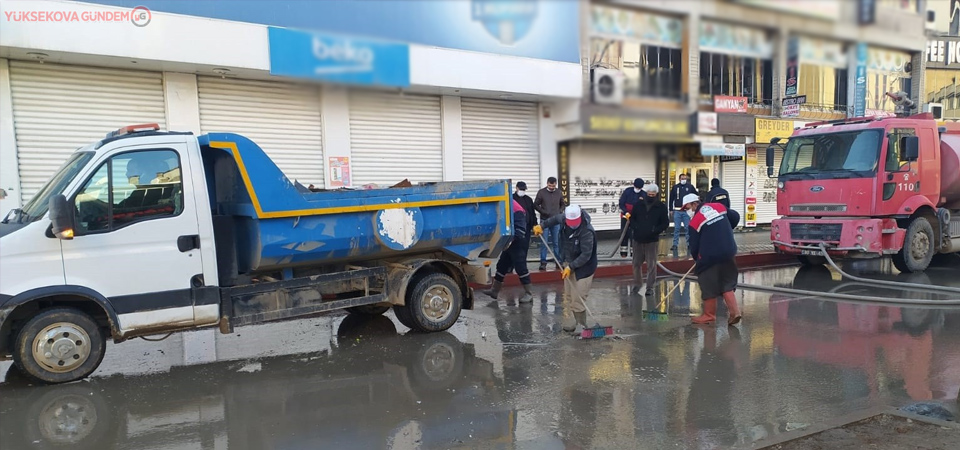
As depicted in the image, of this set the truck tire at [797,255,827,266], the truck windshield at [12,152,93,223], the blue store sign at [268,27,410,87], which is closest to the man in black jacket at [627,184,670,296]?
the truck tire at [797,255,827,266]

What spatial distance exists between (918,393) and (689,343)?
210 cm

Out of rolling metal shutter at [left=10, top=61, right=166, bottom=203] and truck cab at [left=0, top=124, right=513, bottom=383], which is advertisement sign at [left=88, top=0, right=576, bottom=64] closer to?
truck cab at [left=0, top=124, right=513, bottom=383]

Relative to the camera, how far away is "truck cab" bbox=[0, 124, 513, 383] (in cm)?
526

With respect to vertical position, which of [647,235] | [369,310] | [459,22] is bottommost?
[369,310]

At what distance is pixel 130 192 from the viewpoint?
5562mm

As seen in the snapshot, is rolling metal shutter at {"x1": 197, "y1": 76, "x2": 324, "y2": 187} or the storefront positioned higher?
rolling metal shutter at {"x1": 197, "y1": 76, "x2": 324, "y2": 187}

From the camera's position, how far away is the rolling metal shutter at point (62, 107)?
10023 millimetres

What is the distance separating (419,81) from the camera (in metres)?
1.29

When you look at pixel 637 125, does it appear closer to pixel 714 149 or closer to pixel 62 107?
pixel 714 149

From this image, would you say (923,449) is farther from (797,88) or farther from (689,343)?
(797,88)

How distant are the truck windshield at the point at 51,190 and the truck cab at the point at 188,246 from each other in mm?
21

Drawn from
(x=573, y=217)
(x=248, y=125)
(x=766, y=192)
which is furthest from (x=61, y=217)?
(x=766, y=192)

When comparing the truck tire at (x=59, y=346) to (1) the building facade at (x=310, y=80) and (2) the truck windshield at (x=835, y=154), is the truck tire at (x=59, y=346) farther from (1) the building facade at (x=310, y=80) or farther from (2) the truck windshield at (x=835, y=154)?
(2) the truck windshield at (x=835, y=154)

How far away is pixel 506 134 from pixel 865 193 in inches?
387
